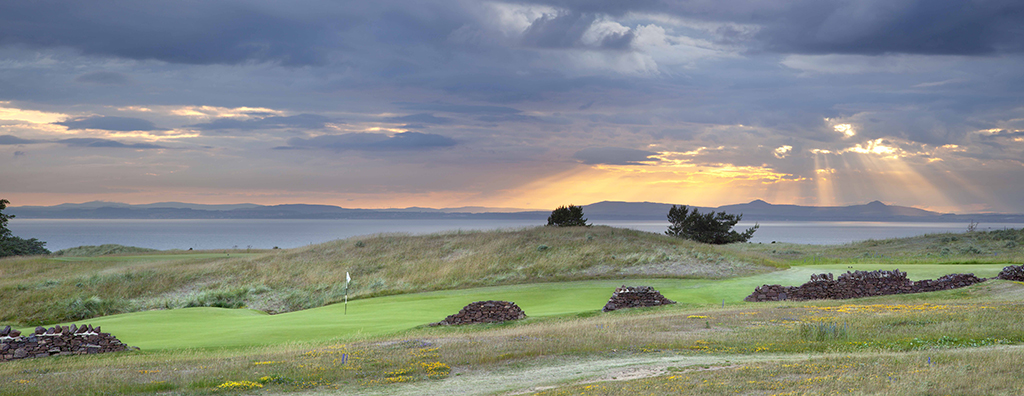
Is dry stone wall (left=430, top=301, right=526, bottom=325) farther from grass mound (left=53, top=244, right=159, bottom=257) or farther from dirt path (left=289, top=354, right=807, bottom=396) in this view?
grass mound (left=53, top=244, right=159, bottom=257)

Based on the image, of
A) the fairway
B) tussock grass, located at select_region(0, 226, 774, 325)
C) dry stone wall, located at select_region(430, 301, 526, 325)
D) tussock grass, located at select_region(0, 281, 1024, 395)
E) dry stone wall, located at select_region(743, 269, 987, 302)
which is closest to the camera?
tussock grass, located at select_region(0, 281, 1024, 395)

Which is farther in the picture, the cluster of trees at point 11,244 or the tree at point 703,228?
the tree at point 703,228

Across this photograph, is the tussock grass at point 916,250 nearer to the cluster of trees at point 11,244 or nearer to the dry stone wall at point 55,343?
the dry stone wall at point 55,343

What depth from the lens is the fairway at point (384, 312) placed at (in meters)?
18.1

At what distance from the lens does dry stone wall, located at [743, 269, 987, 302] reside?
80.2 ft

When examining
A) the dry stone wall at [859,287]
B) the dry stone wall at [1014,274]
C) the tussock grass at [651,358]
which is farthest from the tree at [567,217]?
the tussock grass at [651,358]

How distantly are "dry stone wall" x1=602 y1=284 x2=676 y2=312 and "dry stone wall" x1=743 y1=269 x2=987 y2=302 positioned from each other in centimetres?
440

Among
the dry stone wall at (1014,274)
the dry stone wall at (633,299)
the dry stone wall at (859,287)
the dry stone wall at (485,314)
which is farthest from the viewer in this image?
the dry stone wall at (859,287)

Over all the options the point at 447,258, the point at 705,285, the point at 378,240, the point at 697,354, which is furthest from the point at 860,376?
the point at 378,240

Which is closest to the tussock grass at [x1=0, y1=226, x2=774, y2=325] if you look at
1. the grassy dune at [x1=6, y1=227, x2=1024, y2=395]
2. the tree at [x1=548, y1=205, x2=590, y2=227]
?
the grassy dune at [x1=6, y1=227, x2=1024, y2=395]

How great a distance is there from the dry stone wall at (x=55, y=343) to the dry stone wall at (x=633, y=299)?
15674mm

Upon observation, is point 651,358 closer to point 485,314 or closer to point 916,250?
A: point 485,314

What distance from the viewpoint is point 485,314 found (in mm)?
20281

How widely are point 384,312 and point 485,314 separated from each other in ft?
17.1
